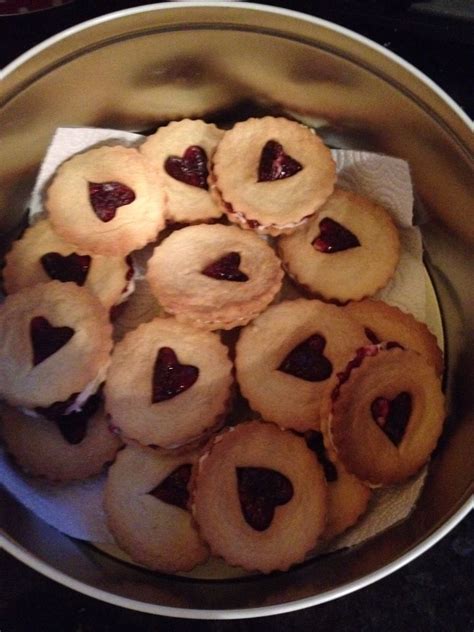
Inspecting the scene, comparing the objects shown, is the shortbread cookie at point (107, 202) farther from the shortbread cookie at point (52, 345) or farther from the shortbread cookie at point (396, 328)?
the shortbread cookie at point (396, 328)

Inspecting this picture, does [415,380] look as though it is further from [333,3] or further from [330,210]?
[333,3]

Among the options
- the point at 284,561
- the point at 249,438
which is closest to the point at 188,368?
the point at 249,438

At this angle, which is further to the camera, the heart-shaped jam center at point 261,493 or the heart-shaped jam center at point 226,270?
the heart-shaped jam center at point 226,270

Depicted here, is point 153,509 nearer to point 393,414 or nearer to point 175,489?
point 175,489

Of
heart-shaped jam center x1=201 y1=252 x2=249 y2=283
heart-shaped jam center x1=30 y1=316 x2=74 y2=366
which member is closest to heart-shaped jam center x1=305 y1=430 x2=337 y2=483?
heart-shaped jam center x1=201 y1=252 x2=249 y2=283

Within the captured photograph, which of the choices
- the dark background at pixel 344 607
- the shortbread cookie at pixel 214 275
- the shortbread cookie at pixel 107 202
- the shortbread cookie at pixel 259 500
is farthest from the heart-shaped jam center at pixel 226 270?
the dark background at pixel 344 607

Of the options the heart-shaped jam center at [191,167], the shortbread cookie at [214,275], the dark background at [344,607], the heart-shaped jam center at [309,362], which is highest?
the heart-shaped jam center at [191,167]
